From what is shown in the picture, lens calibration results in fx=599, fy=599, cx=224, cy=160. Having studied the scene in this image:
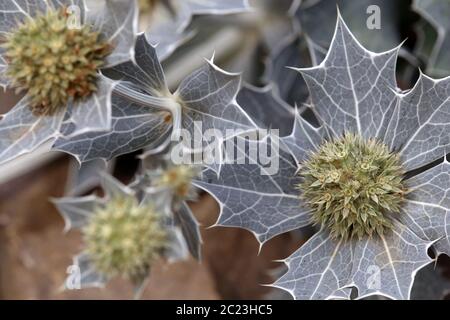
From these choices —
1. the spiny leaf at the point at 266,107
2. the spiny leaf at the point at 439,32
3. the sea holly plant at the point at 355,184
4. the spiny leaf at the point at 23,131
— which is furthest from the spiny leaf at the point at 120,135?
the spiny leaf at the point at 439,32

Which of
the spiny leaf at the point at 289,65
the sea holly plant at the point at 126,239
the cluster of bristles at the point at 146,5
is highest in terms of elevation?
the cluster of bristles at the point at 146,5

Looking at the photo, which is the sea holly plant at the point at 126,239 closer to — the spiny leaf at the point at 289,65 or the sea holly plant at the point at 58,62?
the sea holly plant at the point at 58,62

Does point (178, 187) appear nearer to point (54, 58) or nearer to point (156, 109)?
point (156, 109)

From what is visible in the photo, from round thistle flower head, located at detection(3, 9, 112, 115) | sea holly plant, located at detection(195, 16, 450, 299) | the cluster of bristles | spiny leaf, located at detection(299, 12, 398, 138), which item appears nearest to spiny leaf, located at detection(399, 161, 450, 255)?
sea holly plant, located at detection(195, 16, 450, 299)

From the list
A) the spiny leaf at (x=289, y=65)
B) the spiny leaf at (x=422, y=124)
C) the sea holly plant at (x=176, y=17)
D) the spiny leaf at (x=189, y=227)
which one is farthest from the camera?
the spiny leaf at (x=289, y=65)

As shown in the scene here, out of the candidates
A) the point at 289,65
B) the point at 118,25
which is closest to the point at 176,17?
the point at 289,65

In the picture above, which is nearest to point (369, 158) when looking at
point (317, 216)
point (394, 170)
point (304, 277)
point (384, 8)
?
point (394, 170)

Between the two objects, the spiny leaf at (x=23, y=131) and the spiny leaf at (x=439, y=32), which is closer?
the spiny leaf at (x=23, y=131)
